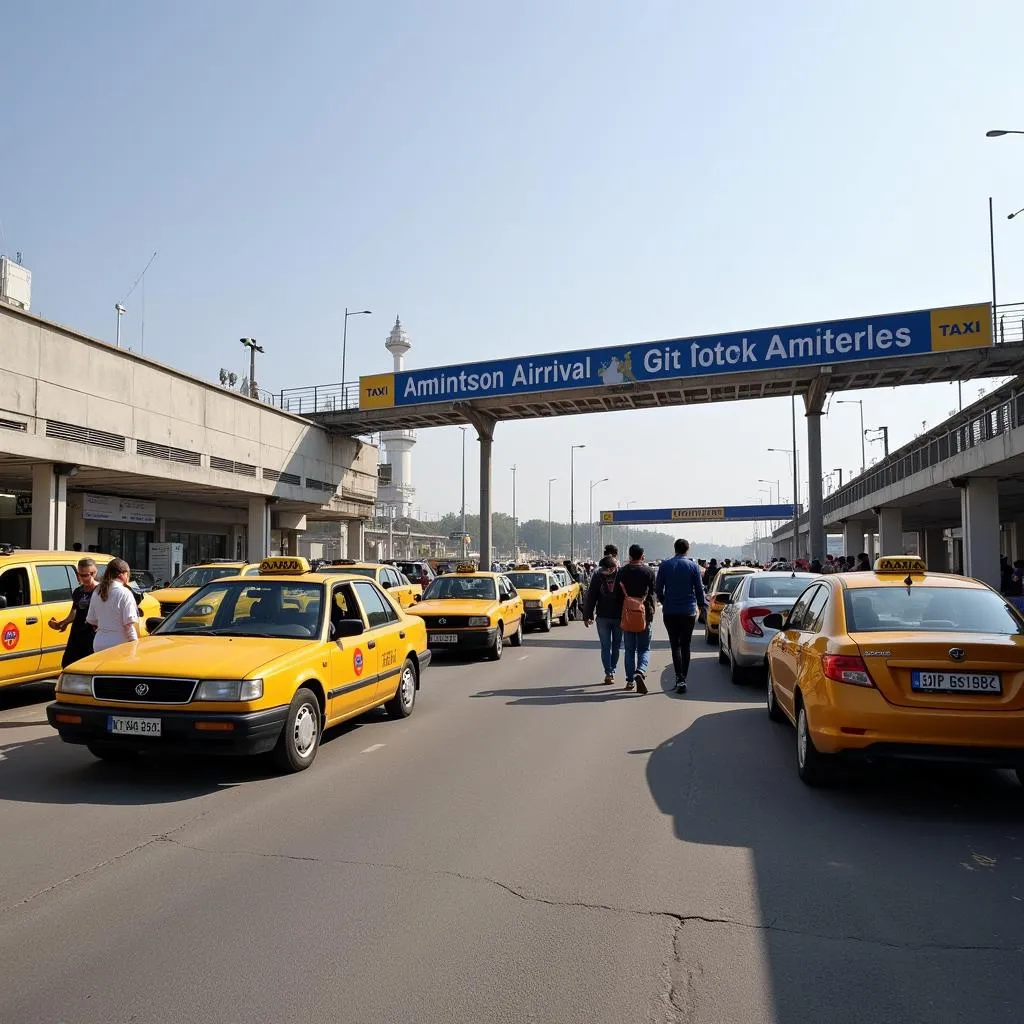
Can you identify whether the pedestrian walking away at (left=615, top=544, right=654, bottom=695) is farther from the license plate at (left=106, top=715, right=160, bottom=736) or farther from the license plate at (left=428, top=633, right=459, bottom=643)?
the license plate at (left=106, top=715, right=160, bottom=736)

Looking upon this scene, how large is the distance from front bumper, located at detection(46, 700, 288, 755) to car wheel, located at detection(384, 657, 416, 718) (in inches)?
114

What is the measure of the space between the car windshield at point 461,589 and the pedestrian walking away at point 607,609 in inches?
178

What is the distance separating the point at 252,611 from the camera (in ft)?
25.0

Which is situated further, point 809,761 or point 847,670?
point 809,761

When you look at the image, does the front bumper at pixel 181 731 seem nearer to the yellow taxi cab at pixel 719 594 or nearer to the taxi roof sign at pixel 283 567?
the taxi roof sign at pixel 283 567

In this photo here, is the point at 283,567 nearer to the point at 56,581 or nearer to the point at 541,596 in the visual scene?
the point at 56,581

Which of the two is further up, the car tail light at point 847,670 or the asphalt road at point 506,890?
the car tail light at point 847,670

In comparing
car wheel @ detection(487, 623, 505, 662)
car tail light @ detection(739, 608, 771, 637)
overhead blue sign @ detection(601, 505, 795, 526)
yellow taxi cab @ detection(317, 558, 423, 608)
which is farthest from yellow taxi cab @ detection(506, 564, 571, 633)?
overhead blue sign @ detection(601, 505, 795, 526)

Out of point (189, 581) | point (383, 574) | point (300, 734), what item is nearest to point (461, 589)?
point (383, 574)

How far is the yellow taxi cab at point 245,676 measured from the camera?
6082 mm

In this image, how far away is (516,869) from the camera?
4.62 meters

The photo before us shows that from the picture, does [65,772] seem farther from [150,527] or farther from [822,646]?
[150,527]

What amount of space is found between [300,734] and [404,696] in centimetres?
257

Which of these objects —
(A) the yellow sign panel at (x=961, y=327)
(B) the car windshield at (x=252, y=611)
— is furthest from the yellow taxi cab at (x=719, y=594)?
(A) the yellow sign panel at (x=961, y=327)
